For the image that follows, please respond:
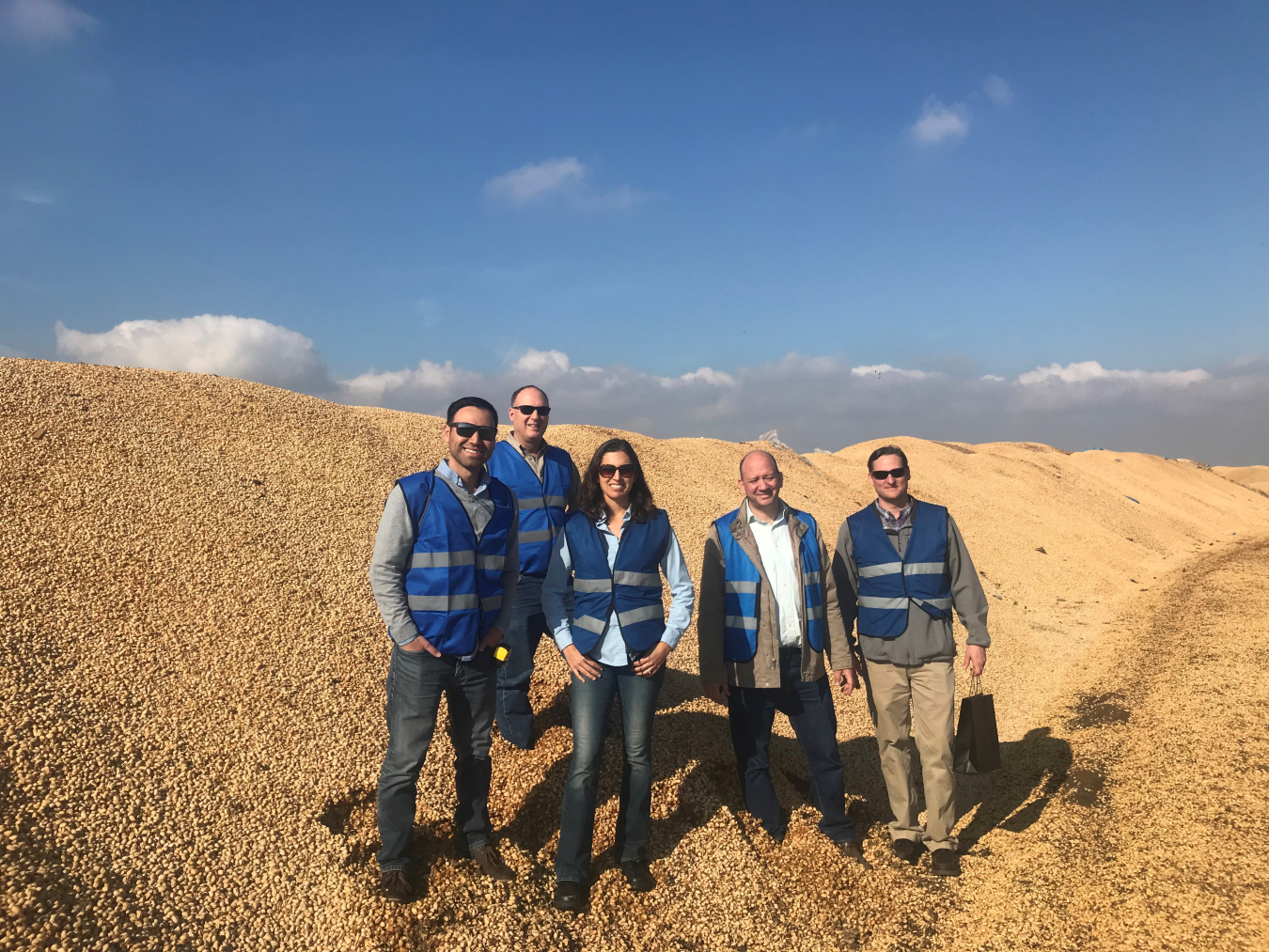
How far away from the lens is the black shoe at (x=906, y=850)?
437 cm

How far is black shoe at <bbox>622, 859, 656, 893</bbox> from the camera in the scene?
3.77m

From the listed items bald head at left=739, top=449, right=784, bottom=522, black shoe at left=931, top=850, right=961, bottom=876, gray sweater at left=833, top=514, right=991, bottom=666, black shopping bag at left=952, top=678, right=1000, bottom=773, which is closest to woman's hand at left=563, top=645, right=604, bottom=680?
bald head at left=739, top=449, right=784, bottom=522

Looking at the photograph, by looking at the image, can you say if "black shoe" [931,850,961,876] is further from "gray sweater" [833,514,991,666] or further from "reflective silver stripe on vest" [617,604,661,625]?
"reflective silver stripe on vest" [617,604,661,625]

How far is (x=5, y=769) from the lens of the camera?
3.64 meters

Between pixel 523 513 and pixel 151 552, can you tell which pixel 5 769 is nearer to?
pixel 151 552

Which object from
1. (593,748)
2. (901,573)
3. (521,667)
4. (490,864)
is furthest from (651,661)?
(901,573)

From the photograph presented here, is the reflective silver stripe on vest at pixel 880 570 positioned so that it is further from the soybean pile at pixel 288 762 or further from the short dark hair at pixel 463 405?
the short dark hair at pixel 463 405

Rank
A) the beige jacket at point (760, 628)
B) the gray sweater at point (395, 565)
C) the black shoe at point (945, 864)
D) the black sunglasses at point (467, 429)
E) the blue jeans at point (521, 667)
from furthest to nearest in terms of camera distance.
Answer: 1. the blue jeans at point (521, 667)
2. the black shoe at point (945, 864)
3. the beige jacket at point (760, 628)
4. the black sunglasses at point (467, 429)
5. the gray sweater at point (395, 565)

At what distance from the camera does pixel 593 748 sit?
139 inches

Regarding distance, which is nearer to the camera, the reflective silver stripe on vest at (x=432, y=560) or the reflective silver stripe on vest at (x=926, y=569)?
the reflective silver stripe on vest at (x=432, y=560)

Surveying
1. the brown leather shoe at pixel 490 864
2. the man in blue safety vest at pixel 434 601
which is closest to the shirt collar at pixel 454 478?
the man in blue safety vest at pixel 434 601

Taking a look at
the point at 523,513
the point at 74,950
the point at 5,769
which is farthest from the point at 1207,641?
the point at 5,769

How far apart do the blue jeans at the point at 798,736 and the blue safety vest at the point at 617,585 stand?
1.05m

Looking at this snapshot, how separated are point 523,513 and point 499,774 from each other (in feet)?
5.52
